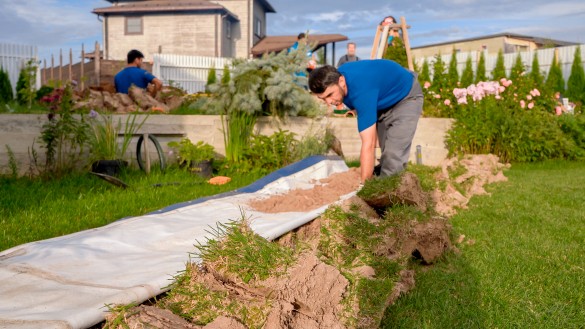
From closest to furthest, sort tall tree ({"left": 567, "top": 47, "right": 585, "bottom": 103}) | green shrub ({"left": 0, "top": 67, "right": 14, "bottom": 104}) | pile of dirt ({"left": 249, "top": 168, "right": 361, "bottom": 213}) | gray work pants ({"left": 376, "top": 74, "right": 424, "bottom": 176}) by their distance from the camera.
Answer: pile of dirt ({"left": 249, "top": 168, "right": 361, "bottom": 213}) → gray work pants ({"left": 376, "top": 74, "right": 424, "bottom": 176}) → green shrub ({"left": 0, "top": 67, "right": 14, "bottom": 104}) → tall tree ({"left": 567, "top": 47, "right": 585, "bottom": 103})

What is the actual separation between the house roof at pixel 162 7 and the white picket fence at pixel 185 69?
3.51 meters

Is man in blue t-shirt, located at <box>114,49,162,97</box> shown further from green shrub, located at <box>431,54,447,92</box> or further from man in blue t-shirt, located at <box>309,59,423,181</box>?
green shrub, located at <box>431,54,447,92</box>

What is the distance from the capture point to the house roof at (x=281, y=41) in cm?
2291

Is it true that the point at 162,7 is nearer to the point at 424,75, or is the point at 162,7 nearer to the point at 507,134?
the point at 424,75

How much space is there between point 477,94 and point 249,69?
13.0 ft

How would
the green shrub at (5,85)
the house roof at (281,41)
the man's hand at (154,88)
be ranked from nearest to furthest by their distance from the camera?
the man's hand at (154,88) → the green shrub at (5,85) → the house roof at (281,41)

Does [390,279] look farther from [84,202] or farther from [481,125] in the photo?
[481,125]

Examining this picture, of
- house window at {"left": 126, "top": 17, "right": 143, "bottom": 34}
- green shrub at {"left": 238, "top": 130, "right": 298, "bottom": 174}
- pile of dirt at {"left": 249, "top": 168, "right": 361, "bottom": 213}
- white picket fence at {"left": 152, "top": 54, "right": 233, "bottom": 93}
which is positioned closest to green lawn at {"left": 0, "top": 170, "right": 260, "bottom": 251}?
green shrub at {"left": 238, "top": 130, "right": 298, "bottom": 174}

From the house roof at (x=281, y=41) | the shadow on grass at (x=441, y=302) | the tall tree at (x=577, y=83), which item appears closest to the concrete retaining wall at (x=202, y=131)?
the shadow on grass at (x=441, y=302)

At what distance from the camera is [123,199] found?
5160mm

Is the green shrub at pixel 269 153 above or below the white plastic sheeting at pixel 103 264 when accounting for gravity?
above

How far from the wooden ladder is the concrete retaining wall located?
1.38m

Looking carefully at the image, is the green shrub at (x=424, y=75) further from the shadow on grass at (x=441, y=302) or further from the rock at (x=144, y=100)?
the shadow on grass at (x=441, y=302)

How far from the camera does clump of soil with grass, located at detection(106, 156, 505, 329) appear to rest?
71.7 inches
